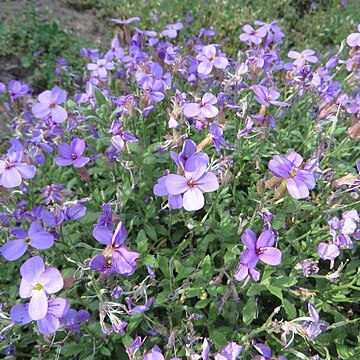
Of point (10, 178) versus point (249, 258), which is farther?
point (10, 178)

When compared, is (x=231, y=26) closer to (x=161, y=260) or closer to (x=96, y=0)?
(x=96, y=0)

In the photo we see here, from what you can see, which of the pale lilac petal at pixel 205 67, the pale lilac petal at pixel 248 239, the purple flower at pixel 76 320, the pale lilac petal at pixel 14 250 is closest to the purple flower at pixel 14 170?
the pale lilac petal at pixel 14 250

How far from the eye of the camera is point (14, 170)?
198 cm

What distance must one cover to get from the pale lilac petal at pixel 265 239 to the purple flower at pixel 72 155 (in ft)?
2.72

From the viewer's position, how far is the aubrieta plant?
1719 millimetres

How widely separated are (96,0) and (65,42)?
111 centimetres

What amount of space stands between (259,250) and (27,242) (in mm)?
913

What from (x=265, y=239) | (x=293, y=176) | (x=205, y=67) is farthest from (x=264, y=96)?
(x=265, y=239)

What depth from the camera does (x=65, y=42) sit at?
4637mm

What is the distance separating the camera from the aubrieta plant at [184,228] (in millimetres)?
1719

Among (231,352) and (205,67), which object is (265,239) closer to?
(231,352)

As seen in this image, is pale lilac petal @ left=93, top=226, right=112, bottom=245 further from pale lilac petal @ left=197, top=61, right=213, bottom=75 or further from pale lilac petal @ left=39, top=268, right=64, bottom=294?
pale lilac petal @ left=197, top=61, right=213, bottom=75

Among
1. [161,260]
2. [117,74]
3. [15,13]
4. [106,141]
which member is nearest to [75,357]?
[161,260]

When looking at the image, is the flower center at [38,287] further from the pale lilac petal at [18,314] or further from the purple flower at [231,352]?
the purple flower at [231,352]
